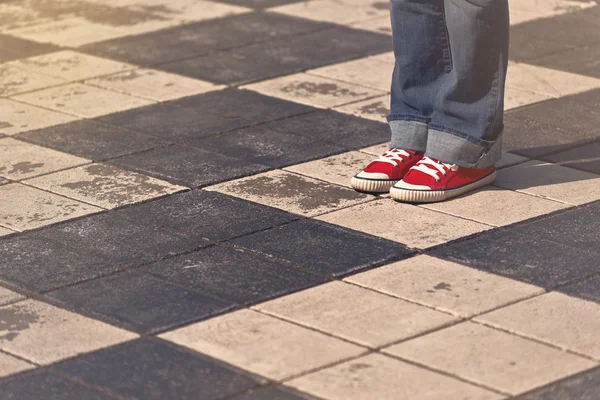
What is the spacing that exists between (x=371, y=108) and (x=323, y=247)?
5.97 feet

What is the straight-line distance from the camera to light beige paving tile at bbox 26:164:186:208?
4844 mm

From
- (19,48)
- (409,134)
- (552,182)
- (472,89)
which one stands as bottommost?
(19,48)

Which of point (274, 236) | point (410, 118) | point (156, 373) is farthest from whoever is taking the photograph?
point (410, 118)

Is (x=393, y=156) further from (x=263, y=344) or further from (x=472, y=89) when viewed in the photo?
(x=263, y=344)

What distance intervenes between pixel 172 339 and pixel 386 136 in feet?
7.16

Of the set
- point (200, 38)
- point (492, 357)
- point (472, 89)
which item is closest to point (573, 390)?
point (492, 357)

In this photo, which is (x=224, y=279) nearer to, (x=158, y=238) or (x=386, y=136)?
(x=158, y=238)

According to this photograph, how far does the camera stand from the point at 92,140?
5.60 metres

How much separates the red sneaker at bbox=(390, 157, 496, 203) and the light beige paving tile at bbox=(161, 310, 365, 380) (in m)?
1.15

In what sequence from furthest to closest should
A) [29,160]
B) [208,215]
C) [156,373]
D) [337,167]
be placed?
[29,160] → [337,167] → [208,215] → [156,373]

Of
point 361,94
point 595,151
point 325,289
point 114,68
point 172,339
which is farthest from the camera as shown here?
point 114,68

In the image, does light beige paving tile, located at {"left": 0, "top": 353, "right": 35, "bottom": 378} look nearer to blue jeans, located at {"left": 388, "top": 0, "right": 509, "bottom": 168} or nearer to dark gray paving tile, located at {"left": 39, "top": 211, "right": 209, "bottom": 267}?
dark gray paving tile, located at {"left": 39, "top": 211, "right": 209, "bottom": 267}

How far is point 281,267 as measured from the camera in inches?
162

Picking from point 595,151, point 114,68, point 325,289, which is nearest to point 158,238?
point 325,289
